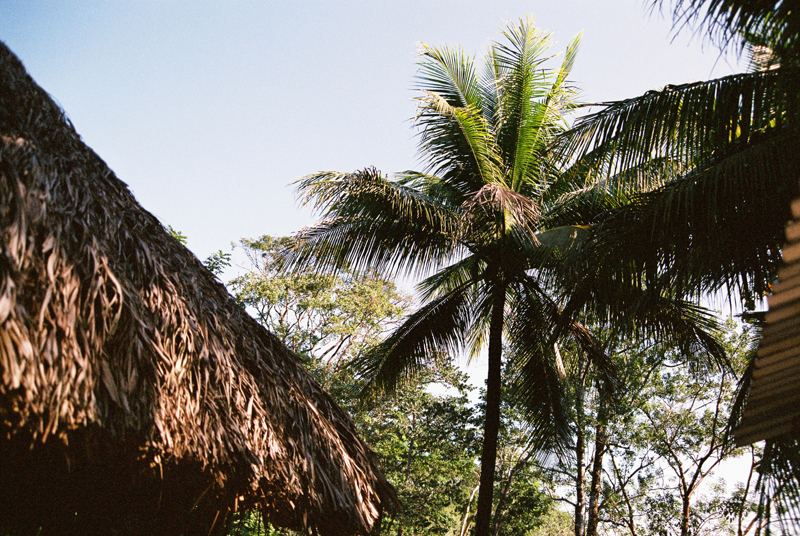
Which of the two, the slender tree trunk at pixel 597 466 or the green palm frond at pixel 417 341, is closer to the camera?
the green palm frond at pixel 417 341

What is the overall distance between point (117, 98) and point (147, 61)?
3.84ft

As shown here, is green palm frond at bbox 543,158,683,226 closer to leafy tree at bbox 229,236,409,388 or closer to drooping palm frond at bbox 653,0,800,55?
drooping palm frond at bbox 653,0,800,55

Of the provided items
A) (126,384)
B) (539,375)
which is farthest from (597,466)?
(126,384)

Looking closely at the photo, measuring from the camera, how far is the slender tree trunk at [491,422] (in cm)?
611

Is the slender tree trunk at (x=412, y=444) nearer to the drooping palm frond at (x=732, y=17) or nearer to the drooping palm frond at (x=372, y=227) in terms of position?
the drooping palm frond at (x=372, y=227)

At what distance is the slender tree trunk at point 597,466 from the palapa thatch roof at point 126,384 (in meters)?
10.1

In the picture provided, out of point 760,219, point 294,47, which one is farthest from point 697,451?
point 294,47

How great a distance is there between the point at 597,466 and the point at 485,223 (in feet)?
32.7

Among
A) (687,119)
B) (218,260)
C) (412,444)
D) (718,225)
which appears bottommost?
(718,225)

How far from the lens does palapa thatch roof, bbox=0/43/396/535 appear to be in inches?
83.7

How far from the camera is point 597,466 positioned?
44.6 feet

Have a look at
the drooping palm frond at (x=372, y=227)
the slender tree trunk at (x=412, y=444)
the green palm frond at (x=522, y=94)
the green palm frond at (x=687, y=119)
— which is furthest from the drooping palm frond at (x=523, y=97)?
the slender tree trunk at (x=412, y=444)

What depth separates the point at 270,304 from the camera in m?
15.5

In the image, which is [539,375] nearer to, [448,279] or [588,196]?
[448,279]
